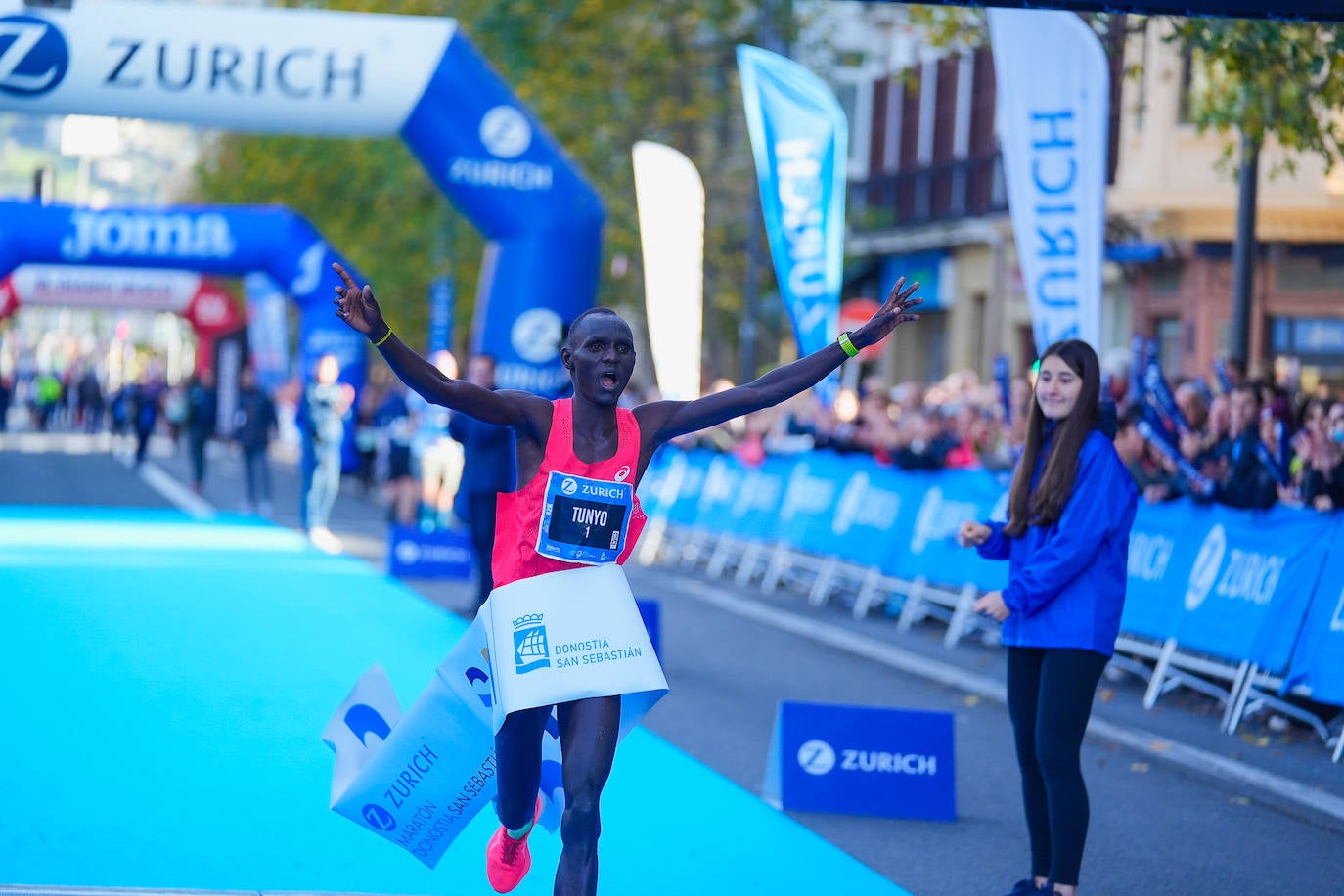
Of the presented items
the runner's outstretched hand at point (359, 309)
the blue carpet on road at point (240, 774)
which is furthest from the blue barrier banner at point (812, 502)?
the runner's outstretched hand at point (359, 309)

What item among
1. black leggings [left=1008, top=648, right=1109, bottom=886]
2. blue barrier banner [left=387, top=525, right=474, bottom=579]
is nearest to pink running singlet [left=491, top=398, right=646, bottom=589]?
black leggings [left=1008, top=648, right=1109, bottom=886]

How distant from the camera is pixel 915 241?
37.9 metres

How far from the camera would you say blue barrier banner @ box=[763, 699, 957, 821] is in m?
8.45

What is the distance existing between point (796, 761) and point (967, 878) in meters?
1.37

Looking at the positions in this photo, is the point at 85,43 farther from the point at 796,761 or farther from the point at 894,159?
the point at 894,159

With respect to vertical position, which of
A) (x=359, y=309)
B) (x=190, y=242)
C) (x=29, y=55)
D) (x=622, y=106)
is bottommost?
(x=359, y=309)

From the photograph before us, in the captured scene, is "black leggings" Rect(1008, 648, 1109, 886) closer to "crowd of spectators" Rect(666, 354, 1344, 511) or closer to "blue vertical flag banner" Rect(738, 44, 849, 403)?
"crowd of spectators" Rect(666, 354, 1344, 511)

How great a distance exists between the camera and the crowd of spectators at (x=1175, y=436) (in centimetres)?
1113

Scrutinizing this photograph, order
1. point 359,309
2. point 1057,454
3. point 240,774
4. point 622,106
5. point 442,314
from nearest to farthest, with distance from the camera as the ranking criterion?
point 359,309 < point 1057,454 < point 240,774 < point 622,106 < point 442,314

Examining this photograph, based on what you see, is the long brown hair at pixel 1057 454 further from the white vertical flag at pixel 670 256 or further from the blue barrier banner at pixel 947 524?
the white vertical flag at pixel 670 256

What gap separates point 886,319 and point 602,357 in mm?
938

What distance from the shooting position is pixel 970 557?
1448 centimetres

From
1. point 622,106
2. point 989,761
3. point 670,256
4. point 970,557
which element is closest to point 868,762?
point 989,761

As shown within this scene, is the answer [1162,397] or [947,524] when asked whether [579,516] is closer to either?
[1162,397]
